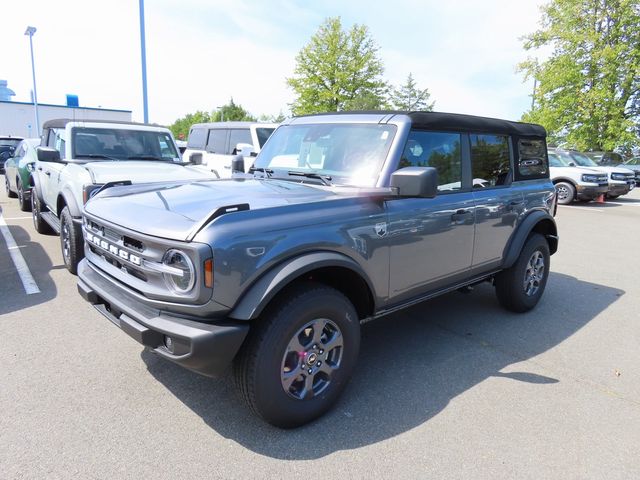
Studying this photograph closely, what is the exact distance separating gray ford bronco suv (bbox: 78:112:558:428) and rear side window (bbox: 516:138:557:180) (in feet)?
1.70

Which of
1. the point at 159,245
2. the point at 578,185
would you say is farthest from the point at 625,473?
the point at 578,185

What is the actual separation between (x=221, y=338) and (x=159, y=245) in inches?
24.3

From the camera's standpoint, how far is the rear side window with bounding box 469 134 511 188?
405cm

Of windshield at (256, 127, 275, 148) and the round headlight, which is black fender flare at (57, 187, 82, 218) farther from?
windshield at (256, 127, 275, 148)

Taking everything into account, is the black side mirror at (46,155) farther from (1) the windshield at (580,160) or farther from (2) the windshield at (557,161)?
(1) the windshield at (580,160)

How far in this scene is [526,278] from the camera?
15.6 feet

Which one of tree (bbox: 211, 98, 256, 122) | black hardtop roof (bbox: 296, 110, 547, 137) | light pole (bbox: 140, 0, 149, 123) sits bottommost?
black hardtop roof (bbox: 296, 110, 547, 137)

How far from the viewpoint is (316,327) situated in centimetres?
276

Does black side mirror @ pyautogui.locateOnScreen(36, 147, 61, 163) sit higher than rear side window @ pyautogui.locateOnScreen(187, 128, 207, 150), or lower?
lower

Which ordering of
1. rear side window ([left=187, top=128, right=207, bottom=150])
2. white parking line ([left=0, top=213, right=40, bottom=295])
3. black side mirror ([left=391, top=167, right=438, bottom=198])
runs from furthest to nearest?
rear side window ([left=187, top=128, right=207, bottom=150]), white parking line ([left=0, top=213, right=40, bottom=295]), black side mirror ([left=391, top=167, right=438, bottom=198])

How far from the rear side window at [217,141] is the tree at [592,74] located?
2302 cm

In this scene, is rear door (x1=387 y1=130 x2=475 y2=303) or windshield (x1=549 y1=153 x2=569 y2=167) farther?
windshield (x1=549 y1=153 x2=569 y2=167)

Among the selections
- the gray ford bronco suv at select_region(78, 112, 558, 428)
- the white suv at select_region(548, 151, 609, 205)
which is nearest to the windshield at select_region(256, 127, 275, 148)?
the gray ford bronco suv at select_region(78, 112, 558, 428)

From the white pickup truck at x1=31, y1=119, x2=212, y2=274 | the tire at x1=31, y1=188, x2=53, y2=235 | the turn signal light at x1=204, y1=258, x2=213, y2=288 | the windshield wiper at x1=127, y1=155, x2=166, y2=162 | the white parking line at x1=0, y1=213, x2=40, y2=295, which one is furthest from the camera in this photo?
the tire at x1=31, y1=188, x2=53, y2=235
